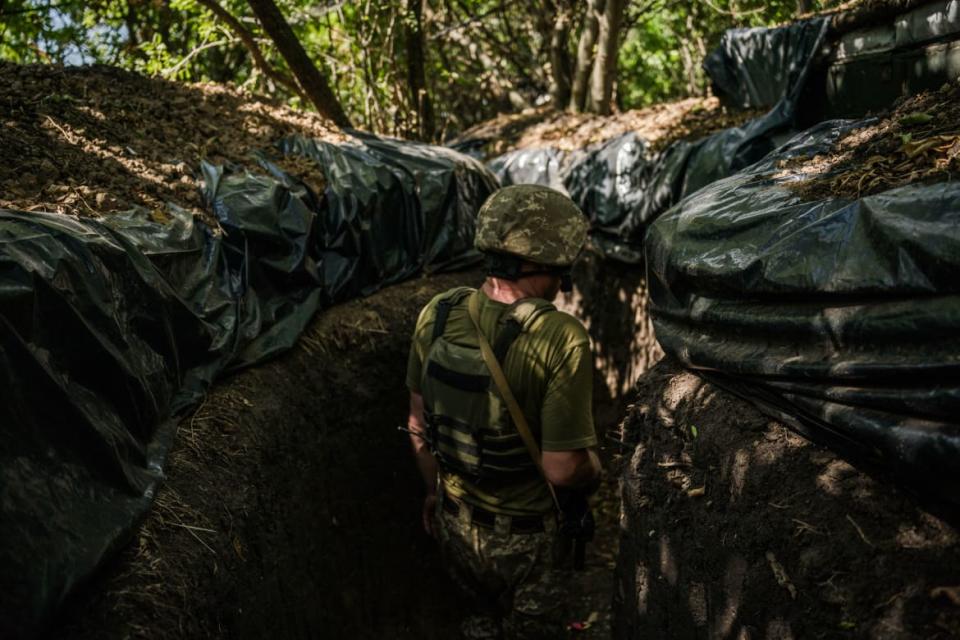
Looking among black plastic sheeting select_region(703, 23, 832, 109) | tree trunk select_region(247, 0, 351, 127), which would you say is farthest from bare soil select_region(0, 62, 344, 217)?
black plastic sheeting select_region(703, 23, 832, 109)

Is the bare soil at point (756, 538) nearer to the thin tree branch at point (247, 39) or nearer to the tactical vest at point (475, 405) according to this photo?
the tactical vest at point (475, 405)

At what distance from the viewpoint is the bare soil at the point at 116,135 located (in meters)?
3.27

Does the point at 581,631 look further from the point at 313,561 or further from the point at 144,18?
the point at 144,18

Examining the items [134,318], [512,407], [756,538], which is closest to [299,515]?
[134,318]

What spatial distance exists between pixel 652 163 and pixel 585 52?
93.6 inches

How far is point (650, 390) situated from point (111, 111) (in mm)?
3600

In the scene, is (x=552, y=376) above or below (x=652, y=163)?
below

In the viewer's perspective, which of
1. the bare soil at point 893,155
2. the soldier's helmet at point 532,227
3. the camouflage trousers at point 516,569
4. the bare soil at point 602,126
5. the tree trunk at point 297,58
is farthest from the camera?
the bare soil at point 602,126

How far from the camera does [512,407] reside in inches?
103

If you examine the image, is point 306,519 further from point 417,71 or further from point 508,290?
point 417,71

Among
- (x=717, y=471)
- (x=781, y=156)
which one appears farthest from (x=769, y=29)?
(x=717, y=471)

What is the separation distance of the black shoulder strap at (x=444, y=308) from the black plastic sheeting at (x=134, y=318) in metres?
1.08

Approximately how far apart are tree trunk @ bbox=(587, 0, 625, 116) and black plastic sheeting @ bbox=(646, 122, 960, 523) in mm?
3948

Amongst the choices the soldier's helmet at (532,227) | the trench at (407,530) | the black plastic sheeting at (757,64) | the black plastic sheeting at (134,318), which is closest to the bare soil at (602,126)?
the black plastic sheeting at (757,64)
